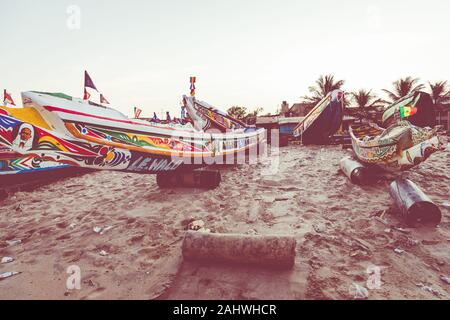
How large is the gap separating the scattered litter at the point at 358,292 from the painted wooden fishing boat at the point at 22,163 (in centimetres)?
463

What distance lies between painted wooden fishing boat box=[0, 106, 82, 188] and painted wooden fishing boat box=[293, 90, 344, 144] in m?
13.8

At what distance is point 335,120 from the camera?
604 inches

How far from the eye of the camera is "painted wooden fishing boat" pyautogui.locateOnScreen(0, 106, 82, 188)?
11.5 feet

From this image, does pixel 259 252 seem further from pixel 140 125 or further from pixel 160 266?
pixel 140 125

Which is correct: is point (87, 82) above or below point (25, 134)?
above

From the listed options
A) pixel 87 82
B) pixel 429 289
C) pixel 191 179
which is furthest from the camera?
pixel 191 179

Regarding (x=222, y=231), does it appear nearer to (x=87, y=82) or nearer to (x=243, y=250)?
(x=243, y=250)

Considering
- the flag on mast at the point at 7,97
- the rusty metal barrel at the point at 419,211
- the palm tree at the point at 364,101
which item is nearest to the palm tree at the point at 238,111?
the palm tree at the point at 364,101

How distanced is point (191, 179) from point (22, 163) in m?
5.09

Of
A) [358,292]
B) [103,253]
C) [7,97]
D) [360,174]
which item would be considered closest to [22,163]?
[103,253]

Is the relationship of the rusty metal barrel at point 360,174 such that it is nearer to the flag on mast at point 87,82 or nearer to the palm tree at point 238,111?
the flag on mast at point 87,82

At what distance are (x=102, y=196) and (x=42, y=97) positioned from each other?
2980 millimetres

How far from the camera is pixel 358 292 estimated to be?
88.9 inches

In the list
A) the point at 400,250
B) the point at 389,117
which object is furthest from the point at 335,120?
the point at 400,250
